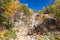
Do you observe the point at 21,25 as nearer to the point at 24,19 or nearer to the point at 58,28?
the point at 24,19

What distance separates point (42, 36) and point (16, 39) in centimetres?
205

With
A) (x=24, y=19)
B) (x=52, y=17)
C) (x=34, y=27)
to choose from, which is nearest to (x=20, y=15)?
(x=24, y=19)

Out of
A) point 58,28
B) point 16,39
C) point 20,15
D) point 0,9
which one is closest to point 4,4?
point 0,9

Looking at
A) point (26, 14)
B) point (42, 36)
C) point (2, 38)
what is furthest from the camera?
point (26, 14)

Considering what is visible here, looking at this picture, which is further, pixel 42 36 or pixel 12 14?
pixel 12 14

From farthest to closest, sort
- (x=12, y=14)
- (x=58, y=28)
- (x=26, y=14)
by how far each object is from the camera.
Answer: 1. (x=26, y=14)
2. (x=12, y=14)
3. (x=58, y=28)

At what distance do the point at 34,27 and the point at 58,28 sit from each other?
2.13 meters

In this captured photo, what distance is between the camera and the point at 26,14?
1823cm

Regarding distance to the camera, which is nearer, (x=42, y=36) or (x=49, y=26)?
(x=42, y=36)

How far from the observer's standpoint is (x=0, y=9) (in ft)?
47.8

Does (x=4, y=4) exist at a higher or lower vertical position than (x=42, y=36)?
higher

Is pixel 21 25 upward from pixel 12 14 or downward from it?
downward

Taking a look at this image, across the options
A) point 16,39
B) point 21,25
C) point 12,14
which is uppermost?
point 12,14

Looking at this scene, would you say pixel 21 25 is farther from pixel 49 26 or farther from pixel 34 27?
pixel 49 26
